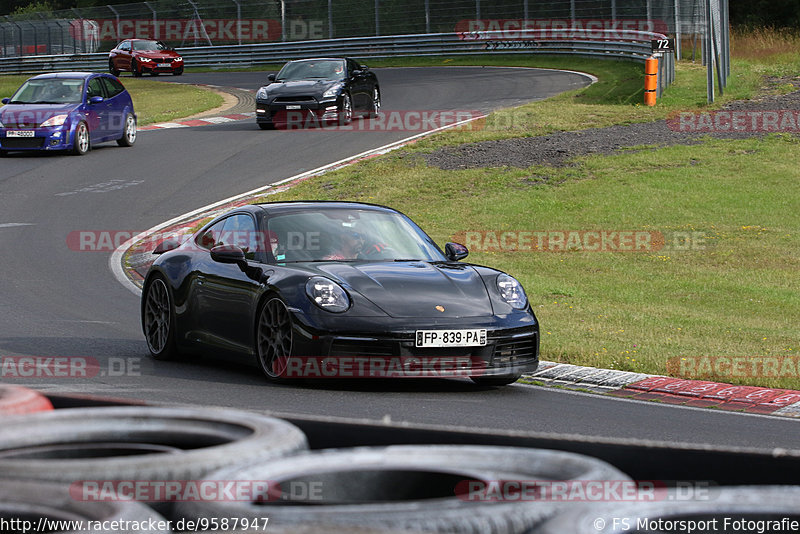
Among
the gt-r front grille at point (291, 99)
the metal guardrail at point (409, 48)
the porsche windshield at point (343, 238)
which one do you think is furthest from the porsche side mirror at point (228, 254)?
the metal guardrail at point (409, 48)

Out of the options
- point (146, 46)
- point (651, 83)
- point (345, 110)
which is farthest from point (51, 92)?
point (146, 46)

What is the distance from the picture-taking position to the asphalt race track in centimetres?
764

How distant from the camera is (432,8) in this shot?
161ft

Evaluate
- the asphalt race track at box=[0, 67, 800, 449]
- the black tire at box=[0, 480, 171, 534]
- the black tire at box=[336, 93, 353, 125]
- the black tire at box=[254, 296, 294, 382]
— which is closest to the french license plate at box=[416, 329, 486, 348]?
the asphalt race track at box=[0, 67, 800, 449]

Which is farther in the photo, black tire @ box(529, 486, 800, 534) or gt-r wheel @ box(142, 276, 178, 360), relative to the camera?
gt-r wheel @ box(142, 276, 178, 360)

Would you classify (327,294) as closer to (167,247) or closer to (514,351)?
(514,351)

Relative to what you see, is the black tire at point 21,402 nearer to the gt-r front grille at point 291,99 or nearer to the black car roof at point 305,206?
the black car roof at point 305,206

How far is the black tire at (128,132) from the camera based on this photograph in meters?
25.7

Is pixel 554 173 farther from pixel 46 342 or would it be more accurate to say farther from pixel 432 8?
pixel 432 8

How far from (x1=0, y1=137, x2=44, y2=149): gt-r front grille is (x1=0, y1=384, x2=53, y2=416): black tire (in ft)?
67.1

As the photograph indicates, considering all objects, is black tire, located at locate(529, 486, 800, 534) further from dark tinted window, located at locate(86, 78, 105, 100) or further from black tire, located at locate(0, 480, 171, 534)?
dark tinted window, located at locate(86, 78, 105, 100)

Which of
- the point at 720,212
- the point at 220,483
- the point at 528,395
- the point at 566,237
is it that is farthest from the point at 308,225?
the point at 720,212

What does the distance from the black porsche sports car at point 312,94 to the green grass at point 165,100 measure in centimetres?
513

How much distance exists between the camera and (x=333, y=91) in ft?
88.8
